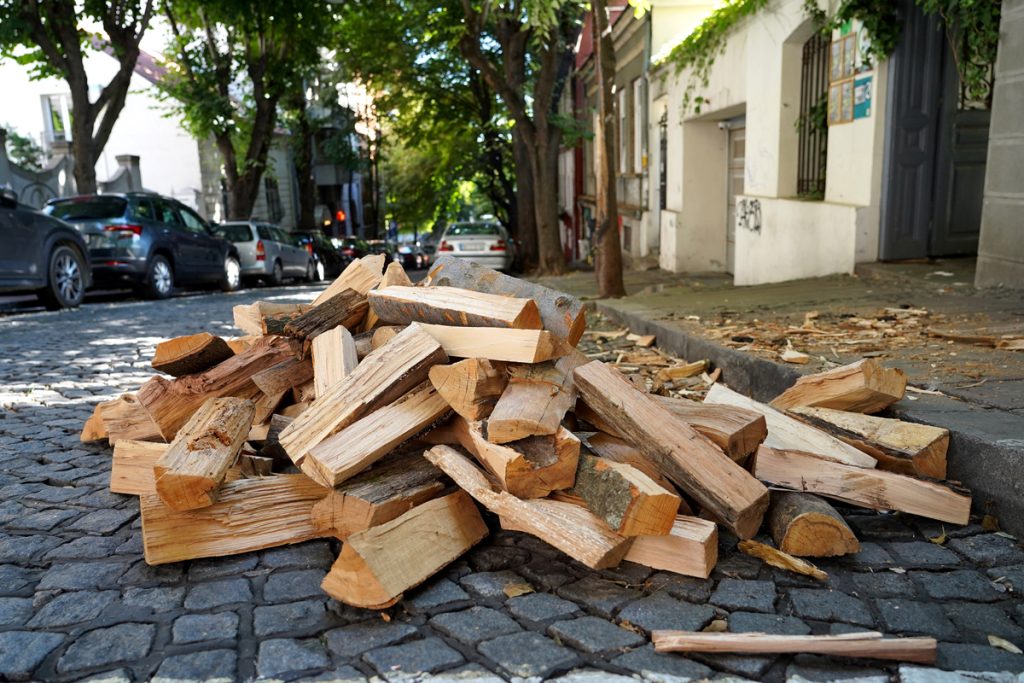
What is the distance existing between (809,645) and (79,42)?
59.8ft

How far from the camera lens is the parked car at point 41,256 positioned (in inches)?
421

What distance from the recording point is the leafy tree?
50.6 feet

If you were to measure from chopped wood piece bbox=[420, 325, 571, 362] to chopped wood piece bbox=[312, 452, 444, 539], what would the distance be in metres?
0.50

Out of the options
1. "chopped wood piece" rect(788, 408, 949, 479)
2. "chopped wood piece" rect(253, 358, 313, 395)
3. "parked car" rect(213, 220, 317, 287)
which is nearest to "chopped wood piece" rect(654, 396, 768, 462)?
"chopped wood piece" rect(788, 408, 949, 479)

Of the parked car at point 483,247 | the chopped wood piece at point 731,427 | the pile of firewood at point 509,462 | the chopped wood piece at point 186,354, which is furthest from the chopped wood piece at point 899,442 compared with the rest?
the parked car at point 483,247

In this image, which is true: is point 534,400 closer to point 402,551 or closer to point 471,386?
point 471,386

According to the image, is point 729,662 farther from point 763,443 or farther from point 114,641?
point 114,641

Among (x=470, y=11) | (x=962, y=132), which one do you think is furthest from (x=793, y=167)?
(x=470, y=11)

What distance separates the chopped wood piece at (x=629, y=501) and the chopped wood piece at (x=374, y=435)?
28.7 inches

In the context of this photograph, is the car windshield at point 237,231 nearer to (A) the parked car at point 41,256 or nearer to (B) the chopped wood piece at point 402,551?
(A) the parked car at point 41,256

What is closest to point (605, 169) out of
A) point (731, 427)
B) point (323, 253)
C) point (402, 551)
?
point (731, 427)

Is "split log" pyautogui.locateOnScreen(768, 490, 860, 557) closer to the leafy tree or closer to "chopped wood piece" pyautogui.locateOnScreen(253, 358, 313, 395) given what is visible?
"chopped wood piece" pyautogui.locateOnScreen(253, 358, 313, 395)

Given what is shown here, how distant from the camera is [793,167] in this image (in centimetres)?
1101

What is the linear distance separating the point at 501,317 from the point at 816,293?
18.5ft
